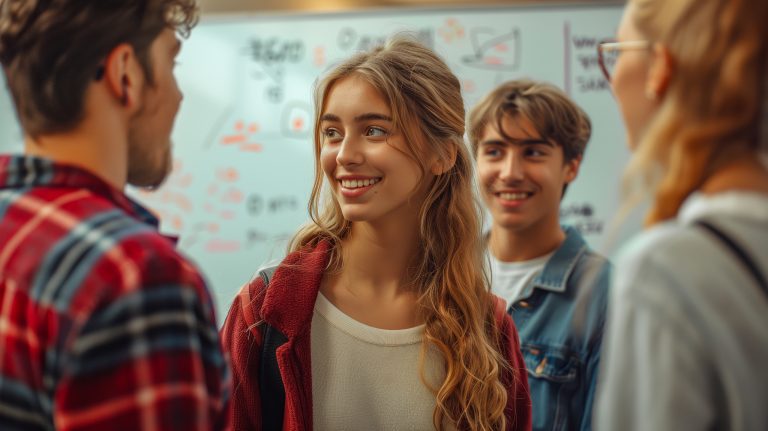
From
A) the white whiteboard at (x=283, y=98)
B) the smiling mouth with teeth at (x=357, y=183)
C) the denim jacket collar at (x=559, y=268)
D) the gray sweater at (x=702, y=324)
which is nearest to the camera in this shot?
the gray sweater at (x=702, y=324)

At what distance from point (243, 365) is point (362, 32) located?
78.1 inches

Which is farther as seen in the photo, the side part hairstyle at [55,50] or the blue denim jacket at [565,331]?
the blue denim jacket at [565,331]

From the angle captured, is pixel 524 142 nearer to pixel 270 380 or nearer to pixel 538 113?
pixel 538 113

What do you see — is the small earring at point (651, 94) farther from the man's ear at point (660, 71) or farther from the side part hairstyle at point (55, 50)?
the side part hairstyle at point (55, 50)

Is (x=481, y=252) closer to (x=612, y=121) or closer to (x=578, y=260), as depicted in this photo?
(x=578, y=260)

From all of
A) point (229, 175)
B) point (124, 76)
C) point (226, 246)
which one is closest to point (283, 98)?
point (229, 175)

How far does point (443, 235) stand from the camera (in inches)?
65.9

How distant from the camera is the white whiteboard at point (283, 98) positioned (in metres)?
3.03

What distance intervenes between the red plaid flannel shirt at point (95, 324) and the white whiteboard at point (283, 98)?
86.6 inches

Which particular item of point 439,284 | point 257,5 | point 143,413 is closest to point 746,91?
point 143,413

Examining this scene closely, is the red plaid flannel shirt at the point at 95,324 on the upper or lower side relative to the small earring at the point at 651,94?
lower

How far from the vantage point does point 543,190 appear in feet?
6.97

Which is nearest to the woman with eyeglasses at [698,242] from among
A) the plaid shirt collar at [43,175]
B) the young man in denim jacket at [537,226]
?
the plaid shirt collar at [43,175]

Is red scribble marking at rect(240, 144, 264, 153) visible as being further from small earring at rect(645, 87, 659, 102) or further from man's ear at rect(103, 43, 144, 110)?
small earring at rect(645, 87, 659, 102)
